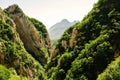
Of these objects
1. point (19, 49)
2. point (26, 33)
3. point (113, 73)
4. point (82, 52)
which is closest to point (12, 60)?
point (19, 49)

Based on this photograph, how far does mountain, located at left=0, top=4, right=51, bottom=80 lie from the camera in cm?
10132

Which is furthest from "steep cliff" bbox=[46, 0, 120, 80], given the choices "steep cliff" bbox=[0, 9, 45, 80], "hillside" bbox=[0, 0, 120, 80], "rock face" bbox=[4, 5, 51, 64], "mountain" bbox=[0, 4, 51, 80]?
"rock face" bbox=[4, 5, 51, 64]

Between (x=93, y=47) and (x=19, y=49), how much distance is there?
49011 millimetres

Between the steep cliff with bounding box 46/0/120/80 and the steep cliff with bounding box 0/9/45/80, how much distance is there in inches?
398

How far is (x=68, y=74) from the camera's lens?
81.2 m

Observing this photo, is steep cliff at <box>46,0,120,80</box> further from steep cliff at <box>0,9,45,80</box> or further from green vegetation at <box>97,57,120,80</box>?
steep cliff at <box>0,9,45,80</box>

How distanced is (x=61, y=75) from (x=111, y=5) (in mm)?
24723

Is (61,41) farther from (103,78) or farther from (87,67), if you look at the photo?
(103,78)

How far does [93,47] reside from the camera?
261 feet

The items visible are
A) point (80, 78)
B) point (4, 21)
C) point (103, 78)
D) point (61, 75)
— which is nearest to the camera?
point (103, 78)

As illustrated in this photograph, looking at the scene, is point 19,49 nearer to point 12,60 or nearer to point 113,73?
point 12,60

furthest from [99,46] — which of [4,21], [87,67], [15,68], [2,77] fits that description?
[4,21]

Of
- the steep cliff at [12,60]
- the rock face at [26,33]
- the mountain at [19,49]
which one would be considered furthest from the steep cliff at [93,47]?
the rock face at [26,33]

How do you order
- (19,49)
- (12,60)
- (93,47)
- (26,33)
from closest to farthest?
(93,47) < (12,60) < (19,49) < (26,33)
